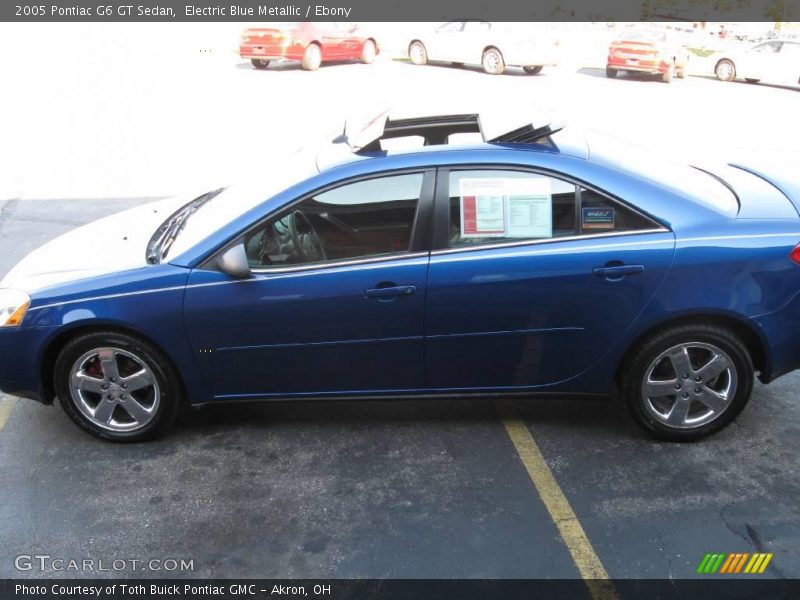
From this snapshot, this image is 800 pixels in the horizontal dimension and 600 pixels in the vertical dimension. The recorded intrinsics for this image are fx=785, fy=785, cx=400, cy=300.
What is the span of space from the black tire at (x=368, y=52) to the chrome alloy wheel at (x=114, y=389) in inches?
700

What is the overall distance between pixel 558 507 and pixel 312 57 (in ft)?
57.2

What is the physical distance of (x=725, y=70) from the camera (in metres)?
19.8

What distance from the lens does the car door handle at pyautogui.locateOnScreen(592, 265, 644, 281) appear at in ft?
12.3

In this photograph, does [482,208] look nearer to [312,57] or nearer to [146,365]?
[146,365]

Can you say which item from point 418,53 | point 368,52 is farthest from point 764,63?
point 368,52

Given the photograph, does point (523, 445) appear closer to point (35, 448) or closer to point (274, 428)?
point (274, 428)

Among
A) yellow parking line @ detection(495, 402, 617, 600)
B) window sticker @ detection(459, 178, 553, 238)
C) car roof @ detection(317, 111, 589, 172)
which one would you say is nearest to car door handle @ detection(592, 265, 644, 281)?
window sticker @ detection(459, 178, 553, 238)

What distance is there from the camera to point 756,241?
148 inches

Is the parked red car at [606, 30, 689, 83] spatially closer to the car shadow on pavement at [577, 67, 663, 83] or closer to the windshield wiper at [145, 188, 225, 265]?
the car shadow on pavement at [577, 67, 663, 83]

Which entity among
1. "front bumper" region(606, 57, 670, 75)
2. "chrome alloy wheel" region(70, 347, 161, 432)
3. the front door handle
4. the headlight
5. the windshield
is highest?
the windshield

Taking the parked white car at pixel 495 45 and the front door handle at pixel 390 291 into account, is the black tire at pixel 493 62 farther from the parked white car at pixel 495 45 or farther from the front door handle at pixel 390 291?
the front door handle at pixel 390 291

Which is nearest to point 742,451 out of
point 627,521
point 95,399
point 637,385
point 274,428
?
point 637,385

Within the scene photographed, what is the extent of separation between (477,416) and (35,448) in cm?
237

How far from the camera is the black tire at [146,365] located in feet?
13.0
